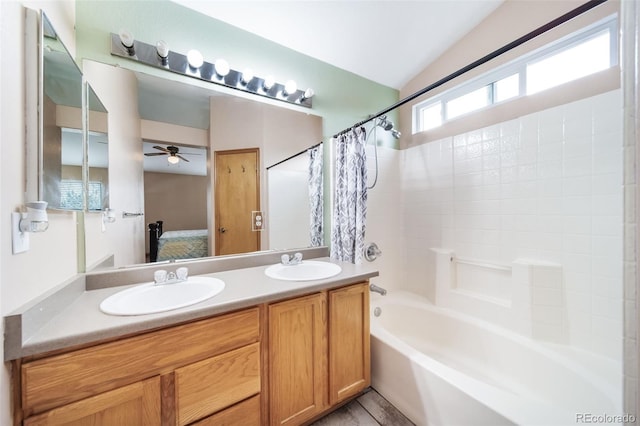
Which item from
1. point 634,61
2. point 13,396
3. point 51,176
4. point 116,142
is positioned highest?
point 116,142

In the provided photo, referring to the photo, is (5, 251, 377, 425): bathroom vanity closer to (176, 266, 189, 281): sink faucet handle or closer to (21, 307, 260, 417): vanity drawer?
(21, 307, 260, 417): vanity drawer

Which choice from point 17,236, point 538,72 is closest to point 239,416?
point 17,236

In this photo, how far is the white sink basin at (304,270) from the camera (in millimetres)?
1557

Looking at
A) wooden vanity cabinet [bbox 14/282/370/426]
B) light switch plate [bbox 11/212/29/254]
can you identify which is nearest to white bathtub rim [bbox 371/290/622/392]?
wooden vanity cabinet [bbox 14/282/370/426]

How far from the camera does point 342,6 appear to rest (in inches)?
65.9

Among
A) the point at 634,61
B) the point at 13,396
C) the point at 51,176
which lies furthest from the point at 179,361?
the point at 634,61

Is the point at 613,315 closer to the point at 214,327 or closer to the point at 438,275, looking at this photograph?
the point at 438,275

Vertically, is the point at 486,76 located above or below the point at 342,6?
below

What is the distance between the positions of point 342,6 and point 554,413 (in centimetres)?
258

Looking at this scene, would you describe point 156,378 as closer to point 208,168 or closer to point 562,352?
point 208,168

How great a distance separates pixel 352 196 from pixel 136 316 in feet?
4.84

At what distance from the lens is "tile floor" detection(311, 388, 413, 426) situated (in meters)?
1.39

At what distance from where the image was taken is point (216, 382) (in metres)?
1.00

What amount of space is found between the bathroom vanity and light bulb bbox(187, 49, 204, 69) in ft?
4.28
